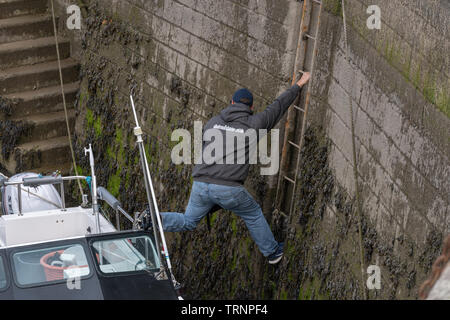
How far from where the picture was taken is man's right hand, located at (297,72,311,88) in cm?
702

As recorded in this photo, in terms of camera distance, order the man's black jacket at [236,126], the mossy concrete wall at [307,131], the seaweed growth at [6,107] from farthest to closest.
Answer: the seaweed growth at [6,107] → the man's black jacket at [236,126] → the mossy concrete wall at [307,131]

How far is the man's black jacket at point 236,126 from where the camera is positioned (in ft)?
22.5

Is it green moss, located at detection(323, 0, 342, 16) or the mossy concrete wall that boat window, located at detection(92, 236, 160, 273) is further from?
green moss, located at detection(323, 0, 342, 16)

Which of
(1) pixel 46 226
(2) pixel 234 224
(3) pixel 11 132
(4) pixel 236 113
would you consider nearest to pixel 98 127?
(3) pixel 11 132

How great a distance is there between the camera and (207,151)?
7051mm

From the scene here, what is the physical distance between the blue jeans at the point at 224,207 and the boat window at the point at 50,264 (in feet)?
3.21

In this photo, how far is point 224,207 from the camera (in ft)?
23.4

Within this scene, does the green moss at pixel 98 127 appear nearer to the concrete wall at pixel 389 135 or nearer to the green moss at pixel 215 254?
the green moss at pixel 215 254

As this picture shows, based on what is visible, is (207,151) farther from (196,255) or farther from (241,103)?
(196,255)

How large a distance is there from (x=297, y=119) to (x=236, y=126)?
3.18 ft

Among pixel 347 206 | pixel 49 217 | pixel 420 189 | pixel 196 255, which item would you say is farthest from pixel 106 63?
pixel 420 189

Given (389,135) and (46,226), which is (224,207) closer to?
(46,226)

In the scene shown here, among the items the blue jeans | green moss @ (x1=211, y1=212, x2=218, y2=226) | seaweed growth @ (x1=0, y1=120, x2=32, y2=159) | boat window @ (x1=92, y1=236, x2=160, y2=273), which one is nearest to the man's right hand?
the blue jeans

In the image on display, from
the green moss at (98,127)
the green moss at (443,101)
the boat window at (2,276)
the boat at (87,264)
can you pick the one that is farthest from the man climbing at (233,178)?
the green moss at (98,127)
